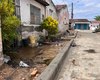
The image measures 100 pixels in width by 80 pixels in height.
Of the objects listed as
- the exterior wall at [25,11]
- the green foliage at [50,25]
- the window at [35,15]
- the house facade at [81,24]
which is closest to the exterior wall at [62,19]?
the window at [35,15]

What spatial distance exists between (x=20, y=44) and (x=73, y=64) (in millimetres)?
4944

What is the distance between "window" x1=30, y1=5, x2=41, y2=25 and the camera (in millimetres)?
15917

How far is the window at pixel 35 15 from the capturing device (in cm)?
1592

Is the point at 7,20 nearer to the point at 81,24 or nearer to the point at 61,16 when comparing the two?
the point at 61,16

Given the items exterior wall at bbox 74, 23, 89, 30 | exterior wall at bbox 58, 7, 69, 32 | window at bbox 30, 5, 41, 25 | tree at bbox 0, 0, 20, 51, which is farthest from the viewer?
exterior wall at bbox 74, 23, 89, 30

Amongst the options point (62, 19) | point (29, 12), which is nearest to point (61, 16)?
point (62, 19)

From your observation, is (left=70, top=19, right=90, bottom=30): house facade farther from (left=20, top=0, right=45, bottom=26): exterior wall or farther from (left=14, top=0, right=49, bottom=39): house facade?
(left=20, top=0, right=45, bottom=26): exterior wall

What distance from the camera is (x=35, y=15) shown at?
17.0m

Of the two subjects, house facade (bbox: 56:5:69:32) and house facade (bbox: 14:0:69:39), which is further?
house facade (bbox: 56:5:69:32)

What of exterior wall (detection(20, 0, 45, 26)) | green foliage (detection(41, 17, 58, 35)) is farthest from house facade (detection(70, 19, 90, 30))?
exterior wall (detection(20, 0, 45, 26))

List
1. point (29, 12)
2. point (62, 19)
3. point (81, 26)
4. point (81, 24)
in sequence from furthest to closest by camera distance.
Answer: point (81, 26) → point (81, 24) → point (62, 19) → point (29, 12)

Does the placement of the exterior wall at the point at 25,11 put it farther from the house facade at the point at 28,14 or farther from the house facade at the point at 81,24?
the house facade at the point at 81,24

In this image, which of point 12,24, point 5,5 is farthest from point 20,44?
point 5,5

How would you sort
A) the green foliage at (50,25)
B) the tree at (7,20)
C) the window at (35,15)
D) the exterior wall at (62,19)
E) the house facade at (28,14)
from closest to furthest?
the tree at (7,20)
the house facade at (28,14)
the window at (35,15)
the green foliage at (50,25)
the exterior wall at (62,19)
